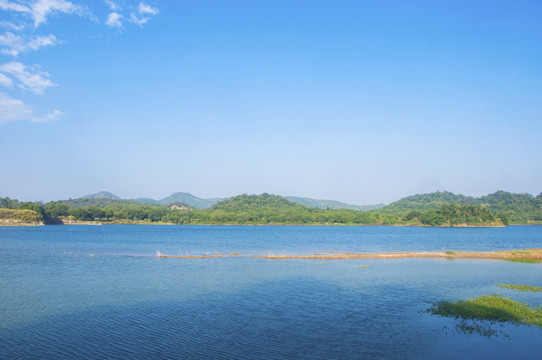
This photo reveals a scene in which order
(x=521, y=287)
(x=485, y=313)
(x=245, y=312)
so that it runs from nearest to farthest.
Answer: (x=485, y=313) < (x=245, y=312) < (x=521, y=287)

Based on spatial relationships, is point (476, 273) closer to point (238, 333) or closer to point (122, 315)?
point (238, 333)

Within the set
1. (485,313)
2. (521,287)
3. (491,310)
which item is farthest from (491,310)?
(521,287)

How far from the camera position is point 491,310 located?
2044cm

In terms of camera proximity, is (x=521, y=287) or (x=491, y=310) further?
(x=521, y=287)

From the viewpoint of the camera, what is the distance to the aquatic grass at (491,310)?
19.3m

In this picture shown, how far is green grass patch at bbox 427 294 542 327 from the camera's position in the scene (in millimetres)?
19344

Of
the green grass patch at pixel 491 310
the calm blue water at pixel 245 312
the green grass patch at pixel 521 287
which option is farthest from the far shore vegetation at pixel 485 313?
the green grass patch at pixel 521 287

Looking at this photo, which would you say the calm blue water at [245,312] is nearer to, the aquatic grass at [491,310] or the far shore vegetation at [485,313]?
the far shore vegetation at [485,313]

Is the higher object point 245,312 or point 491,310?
point 491,310

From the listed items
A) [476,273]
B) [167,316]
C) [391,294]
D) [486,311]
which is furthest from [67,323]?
[476,273]

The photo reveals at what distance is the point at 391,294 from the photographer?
2606 cm

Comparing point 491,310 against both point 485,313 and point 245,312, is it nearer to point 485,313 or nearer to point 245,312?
point 485,313

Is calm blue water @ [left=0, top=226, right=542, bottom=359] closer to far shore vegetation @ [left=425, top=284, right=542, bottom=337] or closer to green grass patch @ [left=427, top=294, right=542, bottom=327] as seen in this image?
far shore vegetation @ [left=425, top=284, right=542, bottom=337]

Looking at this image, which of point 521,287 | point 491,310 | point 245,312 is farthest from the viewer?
point 521,287
